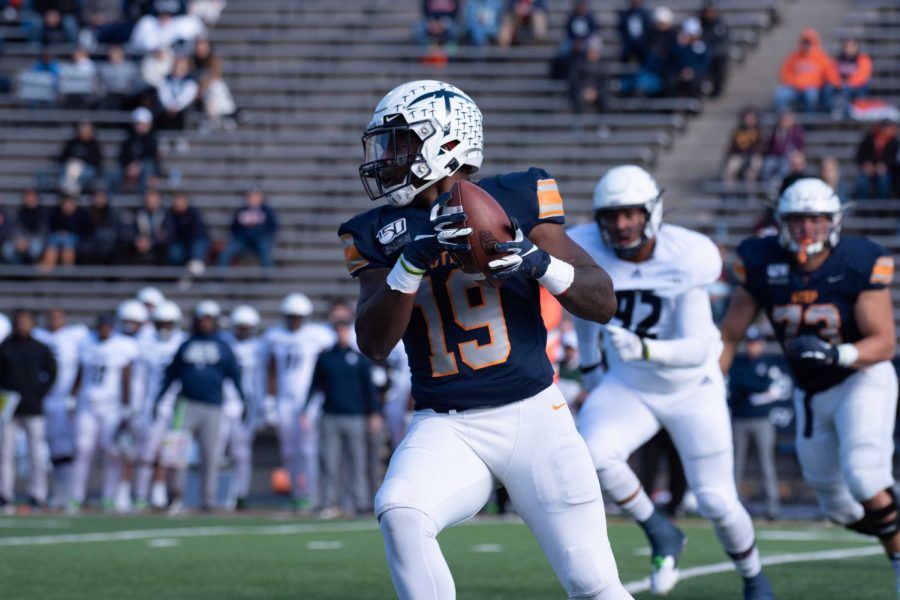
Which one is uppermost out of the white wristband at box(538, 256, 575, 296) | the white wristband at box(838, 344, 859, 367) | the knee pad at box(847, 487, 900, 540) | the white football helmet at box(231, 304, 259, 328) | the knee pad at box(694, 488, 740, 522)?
the white wristband at box(538, 256, 575, 296)

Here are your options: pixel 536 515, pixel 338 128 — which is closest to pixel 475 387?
pixel 536 515

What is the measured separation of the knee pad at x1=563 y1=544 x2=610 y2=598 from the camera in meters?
4.34

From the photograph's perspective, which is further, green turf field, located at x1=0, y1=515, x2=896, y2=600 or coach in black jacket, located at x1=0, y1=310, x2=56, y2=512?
coach in black jacket, located at x1=0, y1=310, x2=56, y2=512

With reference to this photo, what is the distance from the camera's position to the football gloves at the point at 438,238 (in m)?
4.12

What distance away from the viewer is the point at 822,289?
23.5 ft

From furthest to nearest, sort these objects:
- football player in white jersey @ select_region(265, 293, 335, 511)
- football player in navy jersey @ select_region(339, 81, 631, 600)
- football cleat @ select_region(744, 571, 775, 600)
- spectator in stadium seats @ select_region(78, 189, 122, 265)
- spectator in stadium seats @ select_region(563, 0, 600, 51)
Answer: spectator in stadium seats @ select_region(563, 0, 600, 51) → spectator in stadium seats @ select_region(78, 189, 122, 265) → football player in white jersey @ select_region(265, 293, 335, 511) → football cleat @ select_region(744, 571, 775, 600) → football player in navy jersey @ select_region(339, 81, 631, 600)

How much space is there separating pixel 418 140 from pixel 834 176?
11.3 metres

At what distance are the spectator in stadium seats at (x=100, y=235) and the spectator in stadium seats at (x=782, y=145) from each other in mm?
7156

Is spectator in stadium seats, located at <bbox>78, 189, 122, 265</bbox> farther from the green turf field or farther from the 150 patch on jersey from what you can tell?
the 150 patch on jersey

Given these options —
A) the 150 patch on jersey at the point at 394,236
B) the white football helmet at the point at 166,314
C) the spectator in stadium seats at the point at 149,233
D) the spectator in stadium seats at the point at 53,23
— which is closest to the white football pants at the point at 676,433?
the 150 patch on jersey at the point at 394,236

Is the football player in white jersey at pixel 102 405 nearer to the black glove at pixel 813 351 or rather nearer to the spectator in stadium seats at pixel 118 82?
the spectator in stadium seats at pixel 118 82

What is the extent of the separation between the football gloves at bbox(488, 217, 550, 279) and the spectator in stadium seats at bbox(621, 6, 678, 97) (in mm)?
14127

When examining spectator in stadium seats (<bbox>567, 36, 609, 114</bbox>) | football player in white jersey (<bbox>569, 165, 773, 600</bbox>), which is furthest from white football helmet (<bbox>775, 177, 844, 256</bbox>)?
spectator in stadium seats (<bbox>567, 36, 609, 114</bbox>)

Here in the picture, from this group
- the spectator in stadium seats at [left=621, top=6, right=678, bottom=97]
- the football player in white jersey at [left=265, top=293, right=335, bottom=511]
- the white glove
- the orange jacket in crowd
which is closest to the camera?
the white glove
